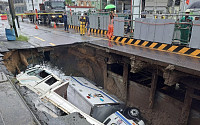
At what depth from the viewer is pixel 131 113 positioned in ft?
25.5

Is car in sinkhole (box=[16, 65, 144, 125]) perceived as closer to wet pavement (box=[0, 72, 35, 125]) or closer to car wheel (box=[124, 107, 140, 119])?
car wheel (box=[124, 107, 140, 119])

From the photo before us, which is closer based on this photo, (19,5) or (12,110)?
(12,110)

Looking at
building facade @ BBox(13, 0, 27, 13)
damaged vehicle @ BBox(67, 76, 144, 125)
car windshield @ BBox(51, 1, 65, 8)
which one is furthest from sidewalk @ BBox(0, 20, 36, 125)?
building facade @ BBox(13, 0, 27, 13)

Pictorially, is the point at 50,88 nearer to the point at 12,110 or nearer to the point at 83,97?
the point at 83,97

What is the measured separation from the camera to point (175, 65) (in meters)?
5.36

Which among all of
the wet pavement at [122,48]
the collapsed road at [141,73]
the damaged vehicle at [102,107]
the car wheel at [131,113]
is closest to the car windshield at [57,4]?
the wet pavement at [122,48]

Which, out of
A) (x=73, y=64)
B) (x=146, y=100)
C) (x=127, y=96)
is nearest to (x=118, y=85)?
(x=127, y=96)

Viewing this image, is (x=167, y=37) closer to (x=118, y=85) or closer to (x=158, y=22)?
(x=158, y=22)

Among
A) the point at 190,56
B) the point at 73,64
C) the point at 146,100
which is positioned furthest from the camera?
the point at 73,64

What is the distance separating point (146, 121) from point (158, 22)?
16.9 feet

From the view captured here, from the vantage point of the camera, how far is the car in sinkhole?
611 centimetres

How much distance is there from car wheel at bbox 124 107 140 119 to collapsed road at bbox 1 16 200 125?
0.84 ft

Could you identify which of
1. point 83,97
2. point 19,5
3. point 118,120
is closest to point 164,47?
point 118,120

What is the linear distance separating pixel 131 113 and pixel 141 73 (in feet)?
8.20
